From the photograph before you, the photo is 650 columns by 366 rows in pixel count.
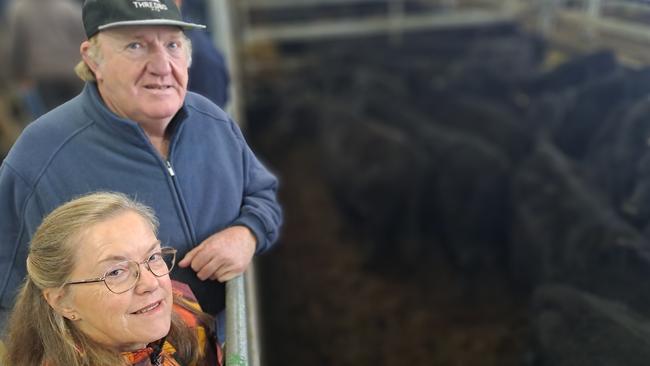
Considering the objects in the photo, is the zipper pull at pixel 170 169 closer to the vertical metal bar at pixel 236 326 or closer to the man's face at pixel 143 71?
the man's face at pixel 143 71

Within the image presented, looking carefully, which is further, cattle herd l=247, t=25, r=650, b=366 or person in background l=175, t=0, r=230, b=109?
person in background l=175, t=0, r=230, b=109

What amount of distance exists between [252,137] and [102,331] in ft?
16.8

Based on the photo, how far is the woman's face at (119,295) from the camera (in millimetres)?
1361

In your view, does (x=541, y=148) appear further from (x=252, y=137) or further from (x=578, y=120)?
(x=252, y=137)

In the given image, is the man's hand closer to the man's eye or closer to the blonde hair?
the man's eye

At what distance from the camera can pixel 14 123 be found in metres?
6.78

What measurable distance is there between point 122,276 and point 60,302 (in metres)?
0.15

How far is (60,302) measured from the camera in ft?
4.55

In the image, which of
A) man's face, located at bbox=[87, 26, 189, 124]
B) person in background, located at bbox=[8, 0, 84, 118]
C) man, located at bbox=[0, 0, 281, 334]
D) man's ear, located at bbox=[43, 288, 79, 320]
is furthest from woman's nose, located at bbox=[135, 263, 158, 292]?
person in background, located at bbox=[8, 0, 84, 118]

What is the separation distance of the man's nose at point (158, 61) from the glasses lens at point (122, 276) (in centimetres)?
53

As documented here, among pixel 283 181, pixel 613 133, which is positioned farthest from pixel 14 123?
pixel 613 133

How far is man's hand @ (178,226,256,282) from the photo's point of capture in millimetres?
1776

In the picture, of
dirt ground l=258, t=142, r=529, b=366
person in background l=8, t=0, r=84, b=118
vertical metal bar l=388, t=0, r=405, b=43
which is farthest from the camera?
vertical metal bar l=388, t=0, r=405, b=43

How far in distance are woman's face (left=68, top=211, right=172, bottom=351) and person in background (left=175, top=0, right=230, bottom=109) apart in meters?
1.46
